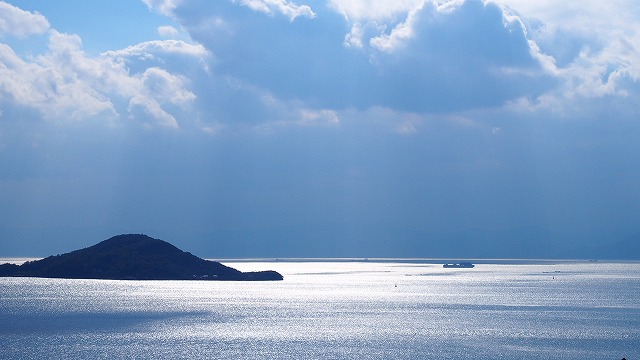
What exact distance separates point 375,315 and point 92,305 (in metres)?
71.2

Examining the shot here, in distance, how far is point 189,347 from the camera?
11306 cm

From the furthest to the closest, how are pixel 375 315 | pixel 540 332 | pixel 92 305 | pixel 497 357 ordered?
pixel 92 305, pixel 375 315, pixel 540 332, pixel 497 357

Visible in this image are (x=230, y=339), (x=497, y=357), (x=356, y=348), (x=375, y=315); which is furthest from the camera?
(x=375, y=315)

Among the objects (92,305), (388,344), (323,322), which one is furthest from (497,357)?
(92,305)

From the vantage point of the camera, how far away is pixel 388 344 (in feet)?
382

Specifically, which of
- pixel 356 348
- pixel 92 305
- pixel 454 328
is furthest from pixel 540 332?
pixel 92 305

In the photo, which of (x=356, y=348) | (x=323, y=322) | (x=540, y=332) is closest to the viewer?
(x=356, y=348)

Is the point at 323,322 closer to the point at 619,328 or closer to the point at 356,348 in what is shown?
the point at 356,348

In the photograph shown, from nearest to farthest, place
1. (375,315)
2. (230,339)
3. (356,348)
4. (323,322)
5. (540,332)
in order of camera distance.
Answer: (356,348) < (230,339) < (540,332) < (323,322) < (375,315)

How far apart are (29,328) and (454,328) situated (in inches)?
2876

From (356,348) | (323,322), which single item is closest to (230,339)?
(356,348)

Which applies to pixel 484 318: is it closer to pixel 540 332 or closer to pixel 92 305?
pixel 540 332

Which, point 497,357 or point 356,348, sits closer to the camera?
point 497,357

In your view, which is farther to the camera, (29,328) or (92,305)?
(92,305)
